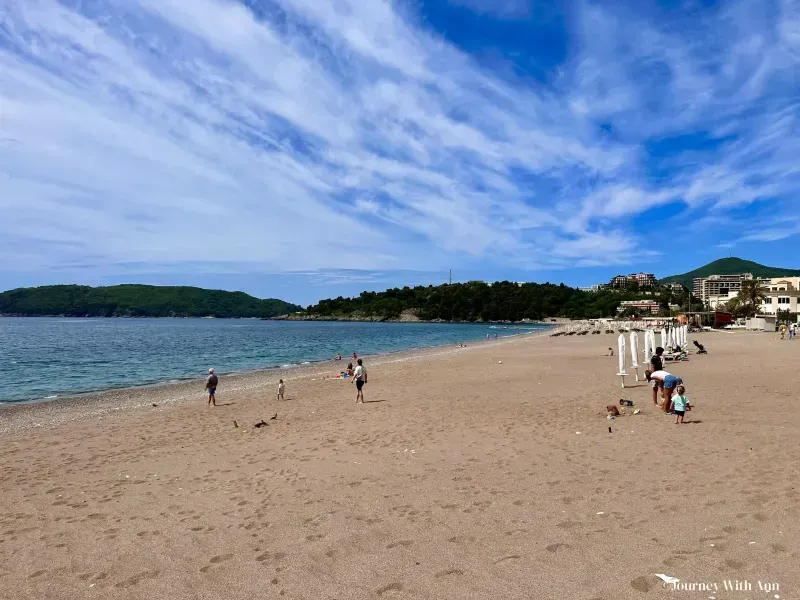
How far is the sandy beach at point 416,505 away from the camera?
502 centimetres

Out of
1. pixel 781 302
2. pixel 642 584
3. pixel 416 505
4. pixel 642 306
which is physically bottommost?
pixel 416 505

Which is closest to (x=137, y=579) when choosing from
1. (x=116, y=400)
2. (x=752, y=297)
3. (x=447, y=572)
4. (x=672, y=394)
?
(x=447, y=572)

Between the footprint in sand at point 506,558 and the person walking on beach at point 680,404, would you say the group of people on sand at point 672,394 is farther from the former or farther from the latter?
the footprint in sand at point 506,558

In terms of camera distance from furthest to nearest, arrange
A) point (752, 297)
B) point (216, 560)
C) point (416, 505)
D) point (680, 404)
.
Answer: point (752, 297)
point (680, 404)
point (416, 505)
point (216, 560)

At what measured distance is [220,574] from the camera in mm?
5316

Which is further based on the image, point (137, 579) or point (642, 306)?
point (642, 306)

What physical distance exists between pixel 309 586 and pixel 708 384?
17.7m

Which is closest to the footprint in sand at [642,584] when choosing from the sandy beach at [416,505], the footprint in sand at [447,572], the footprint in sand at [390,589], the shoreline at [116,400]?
the sandy beach at [416,505]

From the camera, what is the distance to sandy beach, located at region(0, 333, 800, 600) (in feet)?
16.5

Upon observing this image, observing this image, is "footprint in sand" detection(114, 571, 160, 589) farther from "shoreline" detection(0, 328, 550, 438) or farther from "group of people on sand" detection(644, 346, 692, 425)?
"shoreline" detection(0, 328, 550, 438)

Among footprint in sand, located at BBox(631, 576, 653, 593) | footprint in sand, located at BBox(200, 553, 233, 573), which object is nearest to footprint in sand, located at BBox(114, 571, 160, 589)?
footprint in sand, located at BBox(200, 553, 233, 573)

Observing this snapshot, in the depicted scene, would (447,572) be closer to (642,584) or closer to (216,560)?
(642,584)

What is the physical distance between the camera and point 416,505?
705 cm

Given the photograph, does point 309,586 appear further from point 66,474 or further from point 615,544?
point 66,474
